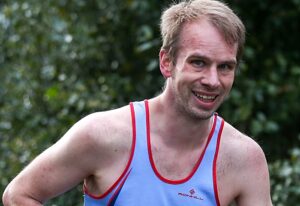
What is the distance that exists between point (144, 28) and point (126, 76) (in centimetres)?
45

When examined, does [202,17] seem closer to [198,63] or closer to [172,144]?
[198,63]

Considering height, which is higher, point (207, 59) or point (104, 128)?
point (207, 59)

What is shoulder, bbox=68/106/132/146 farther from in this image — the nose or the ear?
the nose

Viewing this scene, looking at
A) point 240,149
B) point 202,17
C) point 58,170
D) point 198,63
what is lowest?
point 240,149

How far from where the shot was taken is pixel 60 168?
3262 millimetres

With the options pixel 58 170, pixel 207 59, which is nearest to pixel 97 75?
Answer: pixel 58 170

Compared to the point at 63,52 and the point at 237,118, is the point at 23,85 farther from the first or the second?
the point at 237,118

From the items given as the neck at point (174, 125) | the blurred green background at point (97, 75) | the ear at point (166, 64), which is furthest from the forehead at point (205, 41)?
the blurred green background at point (97, 75)

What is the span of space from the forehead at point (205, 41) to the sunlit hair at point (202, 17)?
19mm

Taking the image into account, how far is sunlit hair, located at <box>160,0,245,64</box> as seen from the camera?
322 centimetres

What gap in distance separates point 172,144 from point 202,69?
361mm

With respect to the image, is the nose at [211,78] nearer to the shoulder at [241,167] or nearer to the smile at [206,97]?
the smile at [206,97]

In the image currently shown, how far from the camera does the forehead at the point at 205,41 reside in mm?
3186

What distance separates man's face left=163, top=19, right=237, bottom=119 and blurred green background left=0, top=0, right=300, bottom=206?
2268 millimetres
